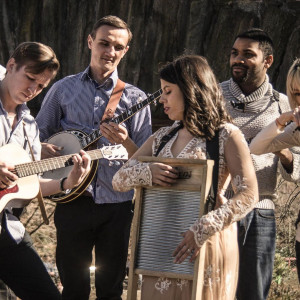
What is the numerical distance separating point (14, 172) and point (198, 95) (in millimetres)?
1214

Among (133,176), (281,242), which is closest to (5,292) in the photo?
(133,176)

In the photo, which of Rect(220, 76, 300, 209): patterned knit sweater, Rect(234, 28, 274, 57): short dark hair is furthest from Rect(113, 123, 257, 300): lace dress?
Rect(234, 28, 274, 57): short dark hair

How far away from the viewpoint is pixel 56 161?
5289 millimetres

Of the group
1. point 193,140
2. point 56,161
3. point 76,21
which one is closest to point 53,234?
point 76,21

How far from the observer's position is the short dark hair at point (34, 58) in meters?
4.89

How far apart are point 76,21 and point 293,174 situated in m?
3.35

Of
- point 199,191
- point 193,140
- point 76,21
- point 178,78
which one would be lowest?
point 199,191

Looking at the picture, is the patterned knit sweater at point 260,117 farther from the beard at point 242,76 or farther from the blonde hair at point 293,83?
the blonde hair at point 293,83

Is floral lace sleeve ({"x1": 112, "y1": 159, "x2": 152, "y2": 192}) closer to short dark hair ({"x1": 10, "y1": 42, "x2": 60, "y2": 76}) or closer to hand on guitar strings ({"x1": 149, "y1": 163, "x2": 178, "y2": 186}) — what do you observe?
hand on guitar strings ({"x1": 149, "y1": 163, "x2": 178, "y2": 186})

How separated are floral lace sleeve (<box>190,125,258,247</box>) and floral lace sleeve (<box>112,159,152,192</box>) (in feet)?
1.27

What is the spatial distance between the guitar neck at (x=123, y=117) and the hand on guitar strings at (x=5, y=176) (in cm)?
93

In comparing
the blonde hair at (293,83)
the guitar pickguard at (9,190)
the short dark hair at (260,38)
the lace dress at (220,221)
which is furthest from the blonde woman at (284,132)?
the guitar pickguard at (9,190)

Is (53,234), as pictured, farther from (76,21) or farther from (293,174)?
(293,174)

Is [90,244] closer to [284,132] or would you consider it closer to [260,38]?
[284,132]
